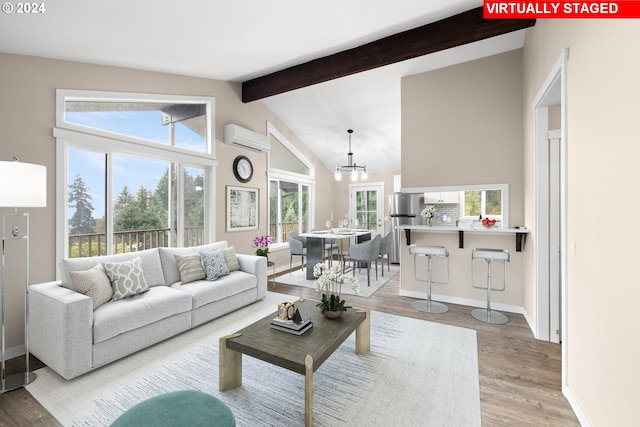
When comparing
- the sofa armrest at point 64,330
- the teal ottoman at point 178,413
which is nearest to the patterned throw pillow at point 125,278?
the sofa armrest at point 64,330

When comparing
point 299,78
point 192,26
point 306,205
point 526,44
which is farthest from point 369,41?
point 306,205

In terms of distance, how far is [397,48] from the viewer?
3.46m

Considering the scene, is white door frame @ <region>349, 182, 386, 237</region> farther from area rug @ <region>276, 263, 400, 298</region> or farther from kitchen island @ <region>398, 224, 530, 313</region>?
kitchen island @ <region>398, 224, 530, 313</region>

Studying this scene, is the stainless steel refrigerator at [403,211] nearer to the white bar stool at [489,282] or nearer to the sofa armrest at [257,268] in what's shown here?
the white bar stool at [489,282]

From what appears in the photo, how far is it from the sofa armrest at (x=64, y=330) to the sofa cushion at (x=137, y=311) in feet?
0.28

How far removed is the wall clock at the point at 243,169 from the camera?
4995 millimetres

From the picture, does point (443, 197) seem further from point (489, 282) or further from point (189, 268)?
point (189, 268)

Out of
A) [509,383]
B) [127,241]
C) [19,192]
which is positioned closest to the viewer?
[19,192]

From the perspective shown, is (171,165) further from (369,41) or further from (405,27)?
(405,27)

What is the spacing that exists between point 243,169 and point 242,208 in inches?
27.2

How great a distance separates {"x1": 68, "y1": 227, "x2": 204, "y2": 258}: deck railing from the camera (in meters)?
3.21

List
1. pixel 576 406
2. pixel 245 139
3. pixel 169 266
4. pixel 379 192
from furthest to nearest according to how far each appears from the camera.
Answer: pixel 379 192 → pixel 245 139 → pixel 169 266 → pixel 576 406

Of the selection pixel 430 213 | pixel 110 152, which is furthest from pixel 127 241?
pixel 430 213

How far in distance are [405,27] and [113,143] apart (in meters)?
3.61
